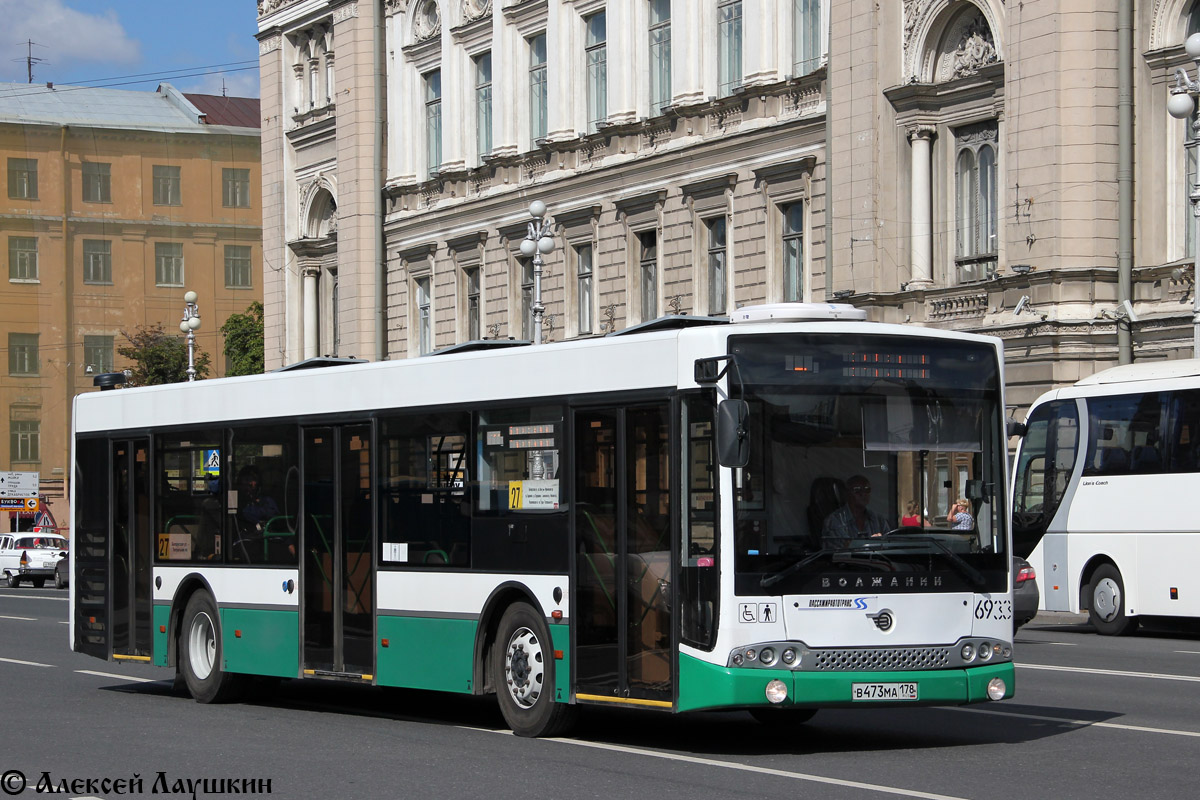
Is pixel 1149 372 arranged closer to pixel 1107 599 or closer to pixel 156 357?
pixel 1107 599

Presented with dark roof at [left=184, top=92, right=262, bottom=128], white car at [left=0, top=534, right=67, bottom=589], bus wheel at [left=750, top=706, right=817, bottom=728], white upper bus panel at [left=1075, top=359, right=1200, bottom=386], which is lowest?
white car at [left=0, top=534, right=67, bottom=589]

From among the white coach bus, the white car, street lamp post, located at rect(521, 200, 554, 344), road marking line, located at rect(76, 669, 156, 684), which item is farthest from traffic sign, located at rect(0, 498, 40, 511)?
road marking line, located at rect(76, 669, 156, 684)

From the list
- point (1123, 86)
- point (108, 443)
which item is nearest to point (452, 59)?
point (1123, 86)

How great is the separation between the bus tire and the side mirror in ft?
22.4

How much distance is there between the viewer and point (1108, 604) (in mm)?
25531

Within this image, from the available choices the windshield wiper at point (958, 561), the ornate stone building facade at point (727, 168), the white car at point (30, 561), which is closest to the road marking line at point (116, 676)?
the windshield wiper at point (958, 561)

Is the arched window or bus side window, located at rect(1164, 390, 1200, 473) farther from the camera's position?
the arched window

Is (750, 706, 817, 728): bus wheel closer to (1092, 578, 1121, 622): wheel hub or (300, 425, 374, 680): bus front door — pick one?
(300, 425, 374, 680): bus front door

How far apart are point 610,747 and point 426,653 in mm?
2211

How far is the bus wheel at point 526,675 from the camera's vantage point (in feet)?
42.8

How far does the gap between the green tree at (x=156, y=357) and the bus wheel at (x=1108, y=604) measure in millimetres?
56920

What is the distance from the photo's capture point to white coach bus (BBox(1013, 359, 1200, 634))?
24.3 m

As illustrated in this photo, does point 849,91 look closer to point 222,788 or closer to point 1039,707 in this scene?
point 1039,707

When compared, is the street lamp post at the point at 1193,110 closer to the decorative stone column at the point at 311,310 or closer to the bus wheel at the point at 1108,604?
the bus wheel at the point at 1108,604
